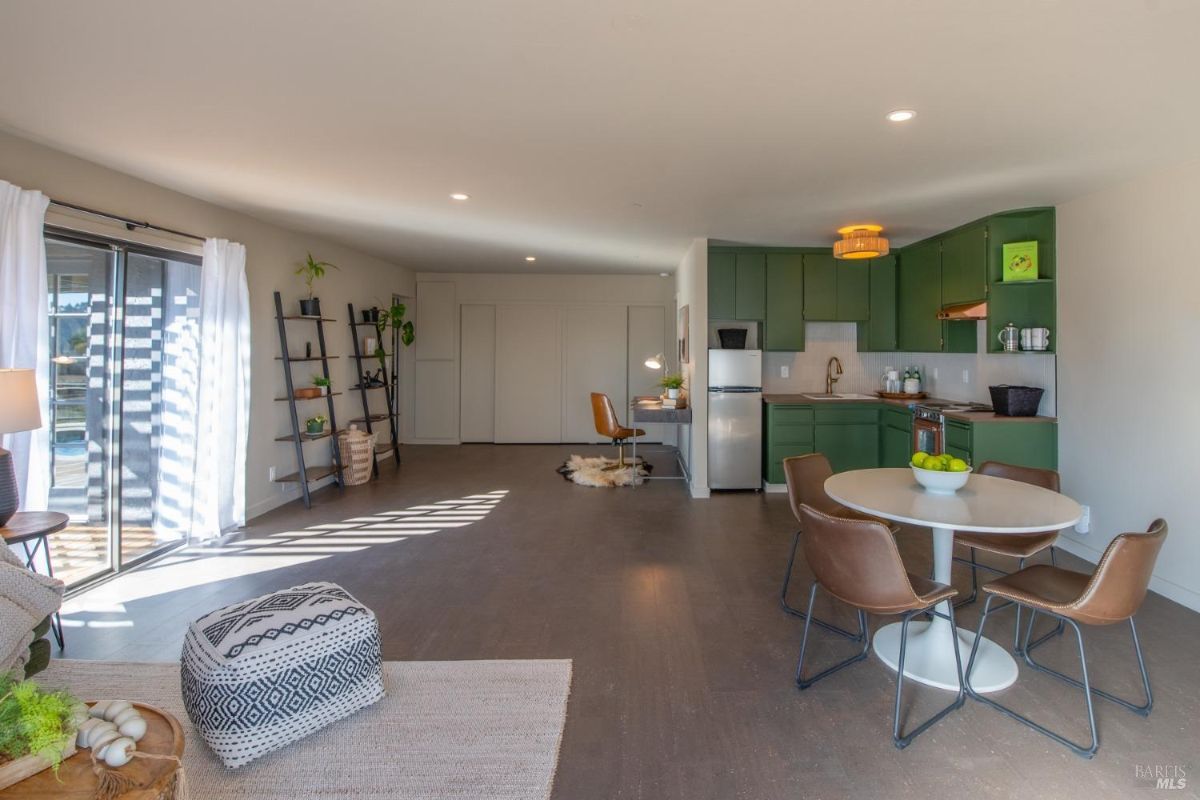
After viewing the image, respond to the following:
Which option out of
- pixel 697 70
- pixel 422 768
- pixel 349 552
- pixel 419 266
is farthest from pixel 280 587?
pixel 419 266

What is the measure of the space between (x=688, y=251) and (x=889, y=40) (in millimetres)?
4536

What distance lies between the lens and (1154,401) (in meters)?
3.74

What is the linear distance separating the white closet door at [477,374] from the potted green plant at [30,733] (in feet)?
25.4

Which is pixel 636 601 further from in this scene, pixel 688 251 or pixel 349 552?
pixel 688 251

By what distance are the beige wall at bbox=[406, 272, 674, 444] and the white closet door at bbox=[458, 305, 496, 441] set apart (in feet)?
0.29

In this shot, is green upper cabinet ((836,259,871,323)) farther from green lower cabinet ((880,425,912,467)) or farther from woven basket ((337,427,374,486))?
woven basket ((337,427,374,486))

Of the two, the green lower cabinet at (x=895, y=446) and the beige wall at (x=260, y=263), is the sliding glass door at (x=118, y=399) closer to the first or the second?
the beige wall at (x=260, y=263)

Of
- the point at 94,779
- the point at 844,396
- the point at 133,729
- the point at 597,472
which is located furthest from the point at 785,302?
the point at 94,779

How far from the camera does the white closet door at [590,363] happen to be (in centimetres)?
920

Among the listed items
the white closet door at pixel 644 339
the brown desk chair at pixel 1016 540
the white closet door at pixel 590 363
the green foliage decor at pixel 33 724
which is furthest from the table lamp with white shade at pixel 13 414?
the white closet door at pixel 644 339

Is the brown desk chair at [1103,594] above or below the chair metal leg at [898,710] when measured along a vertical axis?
above

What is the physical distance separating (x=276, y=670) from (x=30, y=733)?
0.73m

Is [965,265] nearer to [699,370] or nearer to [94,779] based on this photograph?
[699,370]

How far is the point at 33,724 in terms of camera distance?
4.84 ft
